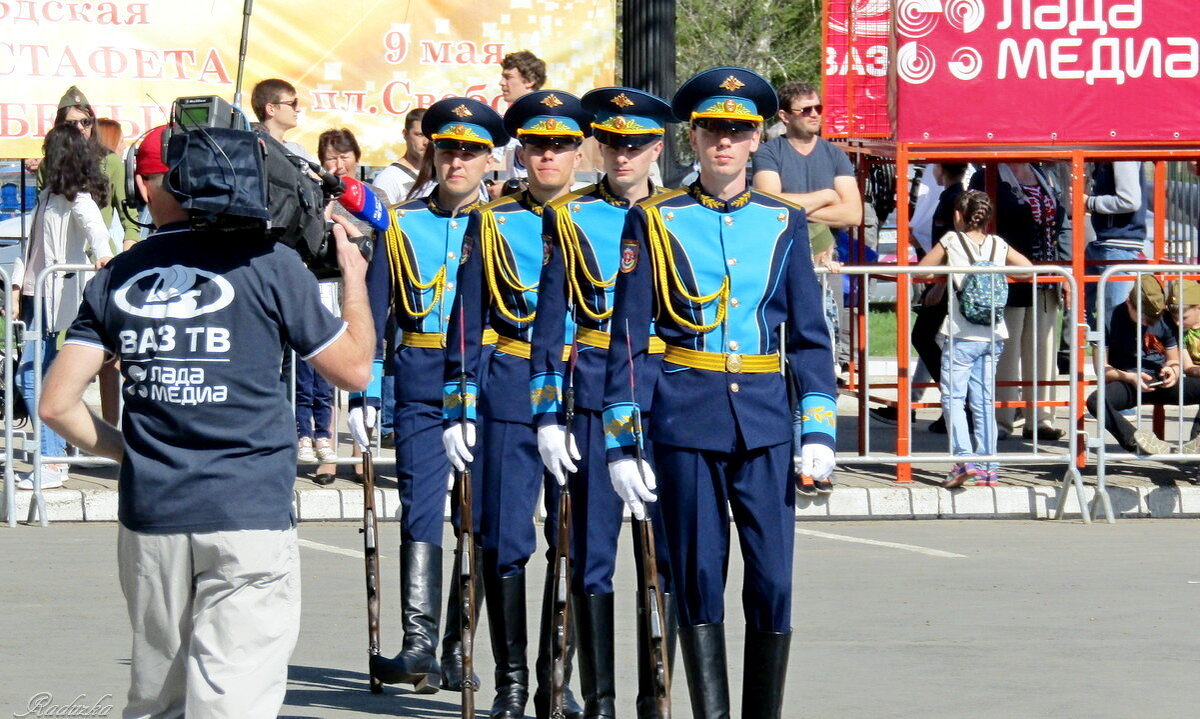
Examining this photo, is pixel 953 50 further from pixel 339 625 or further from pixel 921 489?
pixel 339 625

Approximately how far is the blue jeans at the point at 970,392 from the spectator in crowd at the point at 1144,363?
611 mm

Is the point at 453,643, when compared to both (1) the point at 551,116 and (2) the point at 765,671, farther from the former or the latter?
(1) the point at 551,116

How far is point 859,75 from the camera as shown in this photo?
40.9ft

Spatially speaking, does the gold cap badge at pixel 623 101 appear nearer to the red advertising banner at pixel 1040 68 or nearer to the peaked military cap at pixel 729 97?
the peaked military cap at pixel 729 97

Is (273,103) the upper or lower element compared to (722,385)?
upper

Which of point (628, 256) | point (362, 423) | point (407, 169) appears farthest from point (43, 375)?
point (628, 256)

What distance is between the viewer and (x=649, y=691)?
5.67 meters

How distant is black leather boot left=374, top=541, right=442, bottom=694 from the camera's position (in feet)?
20.9

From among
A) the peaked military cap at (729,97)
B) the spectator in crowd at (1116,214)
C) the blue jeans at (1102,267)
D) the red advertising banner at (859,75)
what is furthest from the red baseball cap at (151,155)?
the spectator in crowd at (1116,214)

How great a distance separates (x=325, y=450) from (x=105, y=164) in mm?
2035

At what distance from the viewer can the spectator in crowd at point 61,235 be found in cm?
1018

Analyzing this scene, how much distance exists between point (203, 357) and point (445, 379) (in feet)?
6.97

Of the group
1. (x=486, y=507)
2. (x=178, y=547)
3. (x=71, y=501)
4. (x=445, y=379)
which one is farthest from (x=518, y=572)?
(x=71, y=501)

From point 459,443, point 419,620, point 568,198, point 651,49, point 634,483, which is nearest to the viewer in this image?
point 634,483
